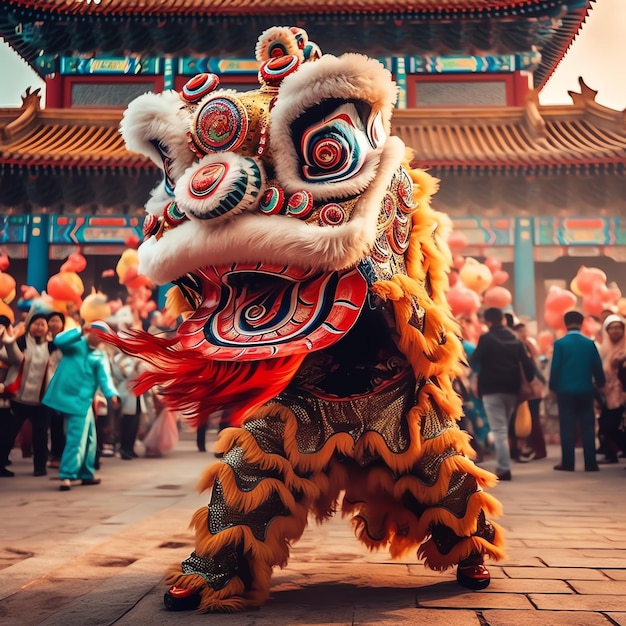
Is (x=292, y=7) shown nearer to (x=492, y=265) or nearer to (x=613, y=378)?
(x=492, y=265)

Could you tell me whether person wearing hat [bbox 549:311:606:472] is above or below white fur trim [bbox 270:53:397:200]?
below

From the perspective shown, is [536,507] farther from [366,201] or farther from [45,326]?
[45,326]

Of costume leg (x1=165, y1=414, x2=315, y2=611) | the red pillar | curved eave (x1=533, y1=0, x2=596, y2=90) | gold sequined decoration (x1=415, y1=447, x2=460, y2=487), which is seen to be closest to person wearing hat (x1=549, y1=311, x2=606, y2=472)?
gold sequined decoration (x1=415, y1=447, x2=460, y2=487)

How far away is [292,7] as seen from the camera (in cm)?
1283

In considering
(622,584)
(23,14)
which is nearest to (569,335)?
(622,584)

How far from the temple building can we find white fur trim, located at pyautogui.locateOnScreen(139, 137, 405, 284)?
9.51 m

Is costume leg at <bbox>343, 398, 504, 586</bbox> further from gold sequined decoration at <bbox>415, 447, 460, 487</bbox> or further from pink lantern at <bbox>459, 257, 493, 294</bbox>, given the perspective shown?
pink lantern at <bbox>459, 257, 493, 294</bbox>

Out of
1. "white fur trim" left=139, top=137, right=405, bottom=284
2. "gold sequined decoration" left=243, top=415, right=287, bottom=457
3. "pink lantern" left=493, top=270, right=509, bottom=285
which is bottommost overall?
"gold sequined decoration" left=243, top=415, right=287, bottom=457

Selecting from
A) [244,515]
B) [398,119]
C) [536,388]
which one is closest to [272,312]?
[244,515]

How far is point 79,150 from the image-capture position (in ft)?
39.9

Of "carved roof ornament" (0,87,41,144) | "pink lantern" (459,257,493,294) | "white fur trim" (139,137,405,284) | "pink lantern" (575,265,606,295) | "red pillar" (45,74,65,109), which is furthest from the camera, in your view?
"red pillar" (45,74,65,109)

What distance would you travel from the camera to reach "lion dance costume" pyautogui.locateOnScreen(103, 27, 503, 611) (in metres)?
2.06

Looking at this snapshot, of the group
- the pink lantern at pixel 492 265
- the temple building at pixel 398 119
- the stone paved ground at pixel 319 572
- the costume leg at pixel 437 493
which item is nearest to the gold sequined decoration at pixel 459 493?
the costume leg at pixel 437 493

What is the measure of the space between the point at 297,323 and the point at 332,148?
52cm
